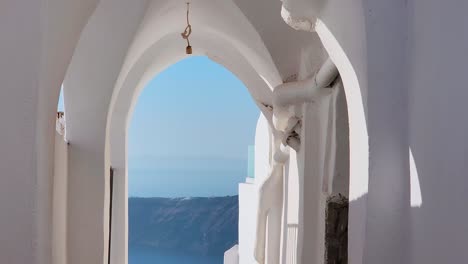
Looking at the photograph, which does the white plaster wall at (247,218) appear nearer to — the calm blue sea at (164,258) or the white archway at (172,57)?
the white archway at (172,57)

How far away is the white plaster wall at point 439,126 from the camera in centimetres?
222

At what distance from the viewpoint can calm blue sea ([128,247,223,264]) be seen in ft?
57.7

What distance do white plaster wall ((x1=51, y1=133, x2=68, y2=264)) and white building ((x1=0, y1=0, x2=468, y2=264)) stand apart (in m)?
0.04

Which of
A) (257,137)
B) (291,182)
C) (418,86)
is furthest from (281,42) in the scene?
(257,137)

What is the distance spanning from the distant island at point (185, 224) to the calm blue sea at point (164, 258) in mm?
149

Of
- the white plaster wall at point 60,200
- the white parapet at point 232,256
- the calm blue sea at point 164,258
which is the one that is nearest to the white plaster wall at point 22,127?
the white plaster wall at point 60,200

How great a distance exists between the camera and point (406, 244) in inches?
112

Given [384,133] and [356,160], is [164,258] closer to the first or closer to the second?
[356,160]

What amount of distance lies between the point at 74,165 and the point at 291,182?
2314 millimetres

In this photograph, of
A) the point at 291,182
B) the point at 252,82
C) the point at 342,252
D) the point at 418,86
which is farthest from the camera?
the point at 252,82

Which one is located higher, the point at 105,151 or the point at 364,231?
the point at 105,151

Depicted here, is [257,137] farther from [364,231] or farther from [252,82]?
[364,231]

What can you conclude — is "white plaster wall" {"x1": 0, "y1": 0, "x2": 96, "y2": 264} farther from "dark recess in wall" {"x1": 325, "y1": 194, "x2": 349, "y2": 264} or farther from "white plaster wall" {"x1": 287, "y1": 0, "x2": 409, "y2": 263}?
"dark recess in wall" {"x1": 325, "y1": 194, "x2": 349, "y2": 264}

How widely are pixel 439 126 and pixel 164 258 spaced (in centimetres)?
1626
